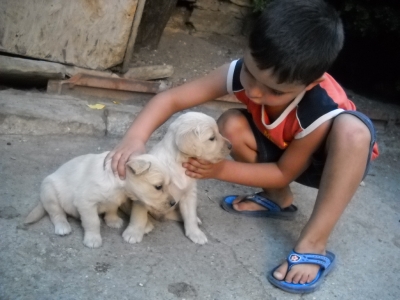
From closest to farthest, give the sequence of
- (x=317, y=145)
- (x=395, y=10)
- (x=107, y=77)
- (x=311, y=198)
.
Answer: (x=317, y=145), (x=311, y=198), (x=107, y=77), (x=395, y=10)

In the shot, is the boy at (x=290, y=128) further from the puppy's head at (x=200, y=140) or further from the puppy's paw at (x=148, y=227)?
the puppy's paw at (x=148, y=227)

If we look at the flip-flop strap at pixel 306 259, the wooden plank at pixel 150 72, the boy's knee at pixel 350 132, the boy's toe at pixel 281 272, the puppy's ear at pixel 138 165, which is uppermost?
the boy's knee at pixel 350 132

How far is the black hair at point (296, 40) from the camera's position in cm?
195

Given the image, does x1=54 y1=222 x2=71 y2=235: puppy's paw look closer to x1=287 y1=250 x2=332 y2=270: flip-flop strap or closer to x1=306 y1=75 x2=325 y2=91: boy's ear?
x1=287 y1=250 x2=332 y2=270: flip-flop strap

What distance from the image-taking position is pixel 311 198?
119 inches

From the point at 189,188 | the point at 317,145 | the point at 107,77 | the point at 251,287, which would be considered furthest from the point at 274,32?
the point at 107,77

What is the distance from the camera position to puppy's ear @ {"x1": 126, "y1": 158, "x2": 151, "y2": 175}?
2.09 metres

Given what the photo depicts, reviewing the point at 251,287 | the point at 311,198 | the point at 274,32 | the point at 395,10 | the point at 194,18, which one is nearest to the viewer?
the point at 274,32

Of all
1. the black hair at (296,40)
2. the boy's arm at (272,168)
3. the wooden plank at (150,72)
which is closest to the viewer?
the black hair at (296,40)

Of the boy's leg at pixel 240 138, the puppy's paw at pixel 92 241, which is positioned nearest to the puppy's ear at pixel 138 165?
the puppy's paw at pixel 92 241

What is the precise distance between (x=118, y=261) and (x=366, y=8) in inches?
117

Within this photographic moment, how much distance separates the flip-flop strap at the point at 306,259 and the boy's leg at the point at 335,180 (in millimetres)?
16

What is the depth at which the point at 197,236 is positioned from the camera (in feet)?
7.75

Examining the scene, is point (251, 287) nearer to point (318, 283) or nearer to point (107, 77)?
point (318, 283)
